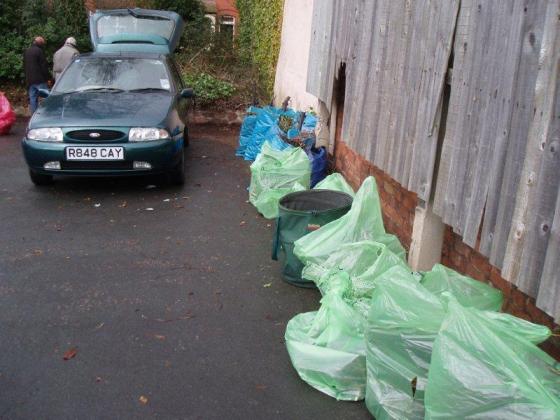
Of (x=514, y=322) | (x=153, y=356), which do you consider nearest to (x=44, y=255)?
(x=153, y=356)

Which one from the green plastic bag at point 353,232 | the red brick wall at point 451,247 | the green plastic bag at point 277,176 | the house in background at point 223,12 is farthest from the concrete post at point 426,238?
the house in background at point 223,12

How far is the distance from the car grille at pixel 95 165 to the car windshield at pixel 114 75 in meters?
1.42

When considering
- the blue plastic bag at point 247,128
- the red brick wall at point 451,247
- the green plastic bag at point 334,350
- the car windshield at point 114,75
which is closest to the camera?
the red brick wall at point 451,247

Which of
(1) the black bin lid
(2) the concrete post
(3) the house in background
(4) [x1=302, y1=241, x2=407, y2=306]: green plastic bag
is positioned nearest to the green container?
(1) the black bin lid

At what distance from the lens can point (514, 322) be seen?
239 cm

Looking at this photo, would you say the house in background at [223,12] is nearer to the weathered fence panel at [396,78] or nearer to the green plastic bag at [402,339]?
the weathered fence panel at [396,78]

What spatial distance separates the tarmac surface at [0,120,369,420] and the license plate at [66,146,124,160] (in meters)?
0.55

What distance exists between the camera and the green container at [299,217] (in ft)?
14.0

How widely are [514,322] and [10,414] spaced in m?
2.54

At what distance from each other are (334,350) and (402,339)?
0.57 metres

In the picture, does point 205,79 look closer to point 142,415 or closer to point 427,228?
point 427,228

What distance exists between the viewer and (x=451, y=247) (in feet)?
12.4

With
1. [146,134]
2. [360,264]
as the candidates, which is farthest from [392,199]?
[146,134]

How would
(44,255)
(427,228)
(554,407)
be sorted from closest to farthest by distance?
(554,407) → (427,228) → (44,255)
